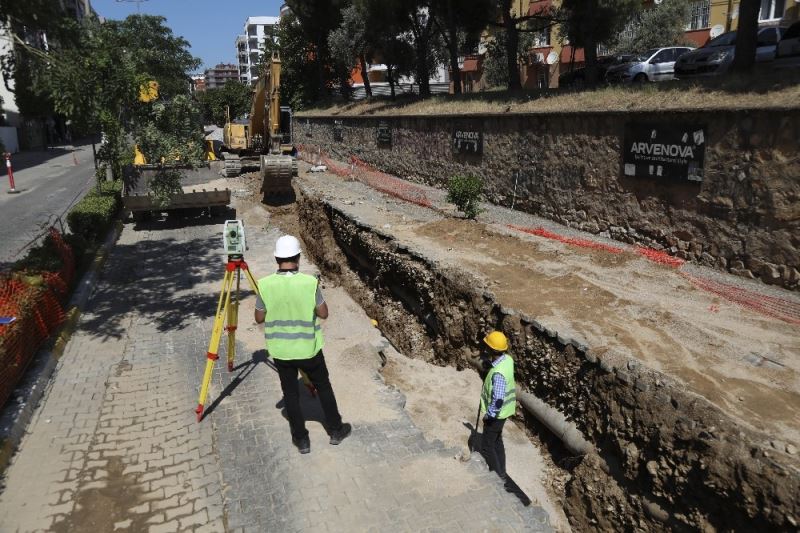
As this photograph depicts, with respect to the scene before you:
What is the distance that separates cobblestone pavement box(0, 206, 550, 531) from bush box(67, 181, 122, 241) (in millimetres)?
5855

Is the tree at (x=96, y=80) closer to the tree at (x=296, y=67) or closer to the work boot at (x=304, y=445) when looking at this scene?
the work boot at (x=304, y=445)

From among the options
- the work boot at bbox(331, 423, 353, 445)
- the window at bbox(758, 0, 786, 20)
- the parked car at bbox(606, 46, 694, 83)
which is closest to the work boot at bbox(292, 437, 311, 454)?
the work boot at bbox(331, 423, 353, 445)

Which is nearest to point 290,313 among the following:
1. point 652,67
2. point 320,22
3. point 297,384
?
point 297,384

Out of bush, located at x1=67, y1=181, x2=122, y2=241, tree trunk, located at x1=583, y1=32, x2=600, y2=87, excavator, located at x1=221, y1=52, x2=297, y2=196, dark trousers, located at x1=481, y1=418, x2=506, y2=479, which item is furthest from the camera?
tree trunk, located at x1=583, y1=32, x2=600, y2=87

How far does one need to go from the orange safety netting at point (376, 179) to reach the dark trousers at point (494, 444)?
10.8 metres

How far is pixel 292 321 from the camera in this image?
4.88m

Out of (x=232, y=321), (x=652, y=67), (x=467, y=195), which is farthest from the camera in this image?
(x=652, y=67)

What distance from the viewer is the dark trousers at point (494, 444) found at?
601 cm

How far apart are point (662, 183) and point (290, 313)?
8797 mm

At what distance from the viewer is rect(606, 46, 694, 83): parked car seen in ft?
64.5

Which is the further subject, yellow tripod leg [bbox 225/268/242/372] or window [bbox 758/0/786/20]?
window [bbox 758/0/786/20]

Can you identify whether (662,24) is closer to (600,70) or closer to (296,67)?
(600,70)

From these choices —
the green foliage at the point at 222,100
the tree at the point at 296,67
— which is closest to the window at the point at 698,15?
the tree at the point at 296,67

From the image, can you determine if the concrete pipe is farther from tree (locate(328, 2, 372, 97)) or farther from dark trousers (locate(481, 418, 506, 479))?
tree (locate(328, 2, 372, 97))
